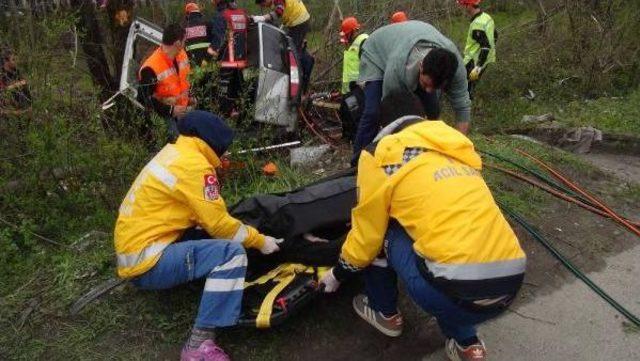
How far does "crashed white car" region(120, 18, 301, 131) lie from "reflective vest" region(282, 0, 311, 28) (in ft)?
5.02

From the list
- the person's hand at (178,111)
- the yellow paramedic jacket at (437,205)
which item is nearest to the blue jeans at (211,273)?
the yellow paramedic jacket at (437,205)

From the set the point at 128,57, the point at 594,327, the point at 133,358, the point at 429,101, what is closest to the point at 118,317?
the point at 133,358

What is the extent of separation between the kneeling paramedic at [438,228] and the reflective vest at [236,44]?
3.59 m

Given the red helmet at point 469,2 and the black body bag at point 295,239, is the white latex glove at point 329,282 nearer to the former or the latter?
the black body bag at point 295,239

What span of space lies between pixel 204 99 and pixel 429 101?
82.2 inches

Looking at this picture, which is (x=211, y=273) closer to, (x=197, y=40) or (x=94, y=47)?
(x=94, y=47)

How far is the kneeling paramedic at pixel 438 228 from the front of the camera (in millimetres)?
2021

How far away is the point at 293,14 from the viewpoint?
7219 millimetres

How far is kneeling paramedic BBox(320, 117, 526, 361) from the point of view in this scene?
2.02 metres

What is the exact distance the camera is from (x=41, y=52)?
12.8 ft

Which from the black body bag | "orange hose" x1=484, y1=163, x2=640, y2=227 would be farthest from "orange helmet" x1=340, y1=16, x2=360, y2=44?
the black body bag

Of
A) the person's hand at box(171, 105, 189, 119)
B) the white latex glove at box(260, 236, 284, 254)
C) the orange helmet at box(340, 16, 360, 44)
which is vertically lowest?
the white latex glove at box(260, 236, 284, 254)

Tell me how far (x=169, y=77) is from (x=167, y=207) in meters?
2.54

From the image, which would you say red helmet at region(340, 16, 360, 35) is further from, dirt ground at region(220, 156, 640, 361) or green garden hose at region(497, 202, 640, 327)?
dirt ground at region(220, 156, 640, 361)
